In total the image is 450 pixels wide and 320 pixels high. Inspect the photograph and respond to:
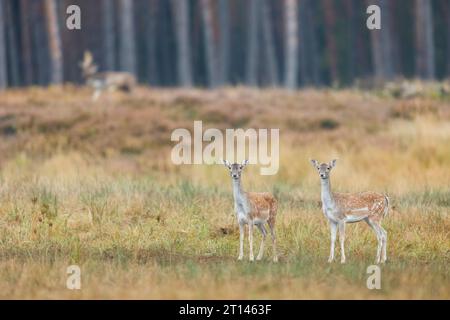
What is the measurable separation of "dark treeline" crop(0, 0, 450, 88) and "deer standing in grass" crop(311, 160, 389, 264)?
29146 millimetres

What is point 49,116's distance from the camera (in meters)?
26.5

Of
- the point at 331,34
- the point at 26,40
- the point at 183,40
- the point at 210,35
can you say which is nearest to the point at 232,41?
the point at 331,34

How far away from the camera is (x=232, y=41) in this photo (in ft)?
212

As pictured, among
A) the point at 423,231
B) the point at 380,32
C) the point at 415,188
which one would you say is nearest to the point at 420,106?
the point at 415,188

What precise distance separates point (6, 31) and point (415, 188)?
37386 mm

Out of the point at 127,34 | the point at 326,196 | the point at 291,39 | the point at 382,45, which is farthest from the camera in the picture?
the point at 382,45

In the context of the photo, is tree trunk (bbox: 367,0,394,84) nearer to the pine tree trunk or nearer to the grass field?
the pine tree trunk

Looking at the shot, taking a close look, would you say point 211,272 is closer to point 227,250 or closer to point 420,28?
point 227,250

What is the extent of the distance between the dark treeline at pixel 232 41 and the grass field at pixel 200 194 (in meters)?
13.4

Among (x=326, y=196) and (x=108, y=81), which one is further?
(x=108, y=81)

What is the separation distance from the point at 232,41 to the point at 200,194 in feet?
159

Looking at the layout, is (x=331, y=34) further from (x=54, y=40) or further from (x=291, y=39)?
(x=54, y=40)

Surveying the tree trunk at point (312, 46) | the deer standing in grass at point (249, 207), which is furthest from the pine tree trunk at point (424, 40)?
the deer standing in grass at point (249, 207)

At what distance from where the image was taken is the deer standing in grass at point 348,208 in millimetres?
11734
